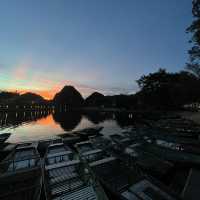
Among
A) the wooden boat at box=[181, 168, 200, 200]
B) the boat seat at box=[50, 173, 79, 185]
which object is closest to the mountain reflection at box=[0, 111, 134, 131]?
the boat seat at box=[50, 173, 79, 185]

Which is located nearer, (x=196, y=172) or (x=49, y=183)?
(x=49, y=183)

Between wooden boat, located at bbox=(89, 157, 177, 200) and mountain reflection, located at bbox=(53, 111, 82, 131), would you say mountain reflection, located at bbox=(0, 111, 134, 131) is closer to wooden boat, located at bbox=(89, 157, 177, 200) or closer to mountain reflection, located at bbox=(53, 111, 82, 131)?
mountain reflection, located at bbox=(53, 111, 82, 131)

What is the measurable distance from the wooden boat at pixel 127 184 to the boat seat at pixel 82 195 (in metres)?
1.08

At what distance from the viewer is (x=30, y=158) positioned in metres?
13.8

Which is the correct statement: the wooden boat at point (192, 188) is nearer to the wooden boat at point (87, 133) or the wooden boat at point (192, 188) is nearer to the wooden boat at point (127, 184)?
the wooden boat at point (127, 184)

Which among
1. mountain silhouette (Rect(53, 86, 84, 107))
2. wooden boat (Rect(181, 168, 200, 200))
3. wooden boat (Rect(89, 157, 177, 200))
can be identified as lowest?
wooden boat (Rect(181, 168, 200, 200))

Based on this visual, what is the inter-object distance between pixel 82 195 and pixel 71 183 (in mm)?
1521

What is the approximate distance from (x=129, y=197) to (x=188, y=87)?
91.2ft

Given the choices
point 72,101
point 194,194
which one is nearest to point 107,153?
point 194,194

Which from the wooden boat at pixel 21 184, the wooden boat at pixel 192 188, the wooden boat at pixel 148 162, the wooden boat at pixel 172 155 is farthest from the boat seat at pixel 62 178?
the wooden boat at pixel 172 155

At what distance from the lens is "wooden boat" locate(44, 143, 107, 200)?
795cm

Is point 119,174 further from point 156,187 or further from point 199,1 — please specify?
point 199,1

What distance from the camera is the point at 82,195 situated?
8023 mm

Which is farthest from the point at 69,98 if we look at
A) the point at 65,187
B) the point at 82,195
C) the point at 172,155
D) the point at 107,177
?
the point at 82,195
